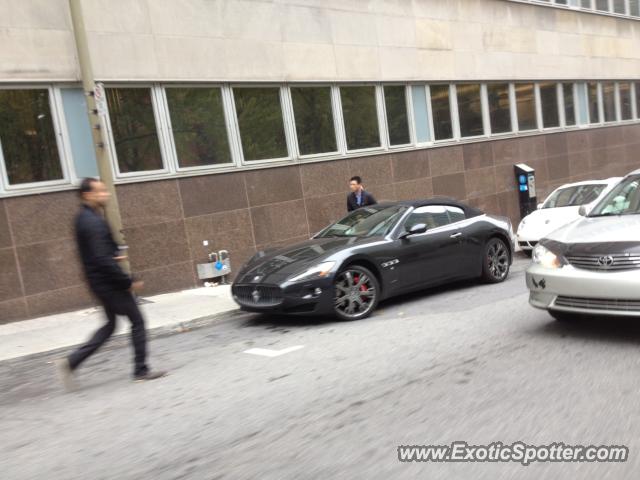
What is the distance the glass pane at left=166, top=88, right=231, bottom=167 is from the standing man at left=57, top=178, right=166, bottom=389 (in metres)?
6.41

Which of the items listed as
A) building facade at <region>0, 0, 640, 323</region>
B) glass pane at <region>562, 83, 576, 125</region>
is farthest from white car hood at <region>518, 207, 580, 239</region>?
glass pane at <region>562, 83, 576, 125</region>

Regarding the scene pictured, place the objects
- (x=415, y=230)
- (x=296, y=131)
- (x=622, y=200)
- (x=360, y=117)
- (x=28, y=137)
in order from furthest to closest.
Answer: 1. (x=360, y=117)
2. (x=296, y=131)
3. (x=28, y=137)
4. (x=415, y=230)
5. (x=622, y=200)

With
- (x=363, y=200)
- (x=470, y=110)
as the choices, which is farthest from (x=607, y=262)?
(x=470, y=110)

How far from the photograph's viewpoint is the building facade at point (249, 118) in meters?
10.1

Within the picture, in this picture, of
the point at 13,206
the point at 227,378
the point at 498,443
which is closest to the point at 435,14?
the point at 13,206

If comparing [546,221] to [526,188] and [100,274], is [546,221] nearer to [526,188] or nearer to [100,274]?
[526,188]

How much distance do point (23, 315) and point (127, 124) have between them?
373 centimetres

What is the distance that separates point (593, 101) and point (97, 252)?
21.3m

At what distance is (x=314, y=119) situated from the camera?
1403cm

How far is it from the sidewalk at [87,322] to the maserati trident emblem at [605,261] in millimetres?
5352

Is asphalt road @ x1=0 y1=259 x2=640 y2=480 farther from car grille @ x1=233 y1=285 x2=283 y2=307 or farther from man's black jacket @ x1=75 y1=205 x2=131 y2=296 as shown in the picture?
man's black jacket @ x1=75 y1=205 x2=131 y2=296

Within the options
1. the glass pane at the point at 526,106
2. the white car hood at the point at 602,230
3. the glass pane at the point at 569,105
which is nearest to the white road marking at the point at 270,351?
the white car hood at the point at 602,230

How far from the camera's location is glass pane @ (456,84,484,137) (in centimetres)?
1756

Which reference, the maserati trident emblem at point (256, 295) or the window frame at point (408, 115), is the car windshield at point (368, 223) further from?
the window frame at point (408, 115)
